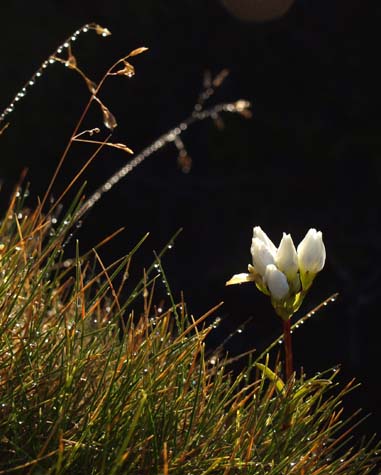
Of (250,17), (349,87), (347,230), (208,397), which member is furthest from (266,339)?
(208,397)

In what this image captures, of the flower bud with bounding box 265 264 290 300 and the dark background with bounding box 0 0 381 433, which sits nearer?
the flower bud with bounding box 265 264 290 300

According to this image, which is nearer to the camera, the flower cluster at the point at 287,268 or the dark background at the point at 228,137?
the flower cluster at the point at 287,268

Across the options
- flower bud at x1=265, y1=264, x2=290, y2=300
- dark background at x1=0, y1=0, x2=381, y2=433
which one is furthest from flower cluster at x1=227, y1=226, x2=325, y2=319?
dark background at x1=0, y1=0, x2=381, y2=433

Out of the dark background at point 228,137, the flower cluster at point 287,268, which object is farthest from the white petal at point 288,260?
the dark background at point 228,137

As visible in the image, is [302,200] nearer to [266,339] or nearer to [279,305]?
[266,339]

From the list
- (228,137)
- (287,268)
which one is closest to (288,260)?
(287,268)

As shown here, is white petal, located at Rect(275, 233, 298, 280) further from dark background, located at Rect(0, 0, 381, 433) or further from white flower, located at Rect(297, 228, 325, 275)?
dark background, located at Rect(0, 0, 381, 433)

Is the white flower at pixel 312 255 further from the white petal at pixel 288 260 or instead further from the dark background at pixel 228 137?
the dark background at pixel 228 137
